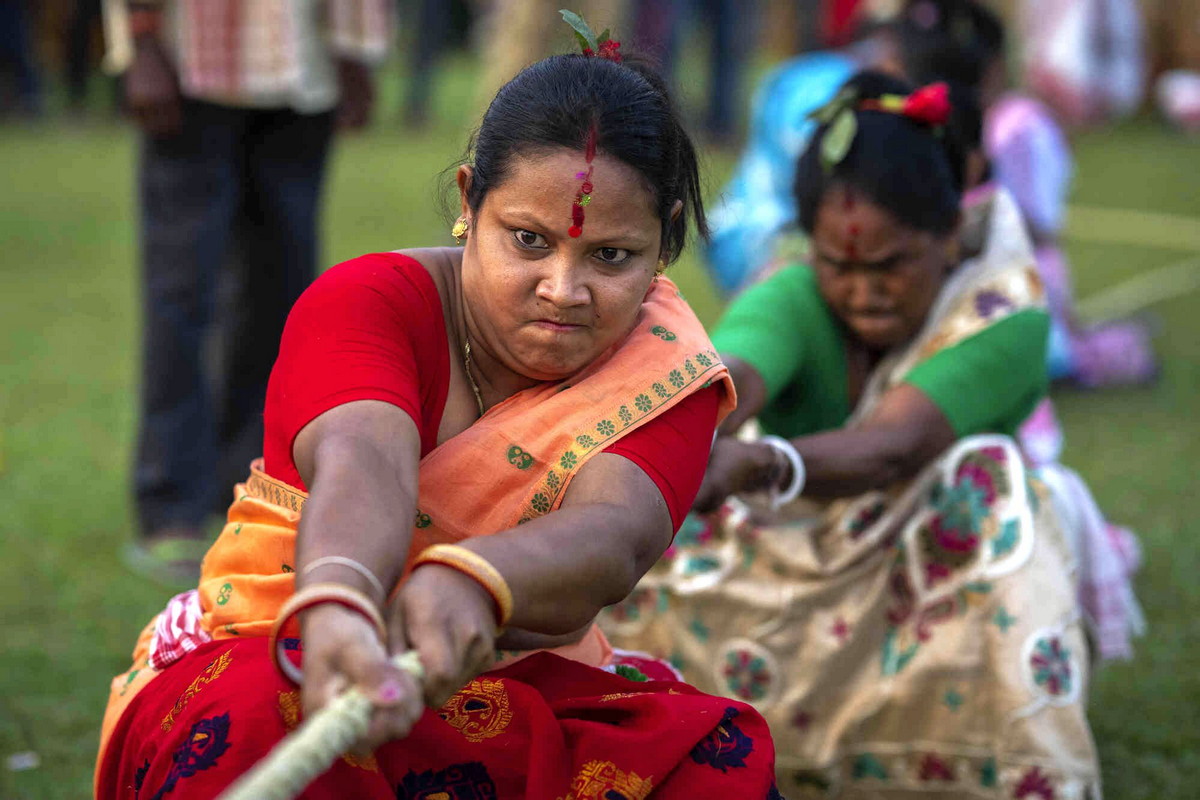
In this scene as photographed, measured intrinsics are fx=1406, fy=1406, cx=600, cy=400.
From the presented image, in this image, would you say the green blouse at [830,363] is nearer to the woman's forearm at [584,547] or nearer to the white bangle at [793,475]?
the white bangle at [793,475]

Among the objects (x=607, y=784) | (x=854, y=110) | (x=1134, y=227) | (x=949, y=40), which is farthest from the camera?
(x=1134, y=227)

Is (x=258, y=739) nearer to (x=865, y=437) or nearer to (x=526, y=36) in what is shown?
(x=865, y=437)

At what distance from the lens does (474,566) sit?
1604 millimetres

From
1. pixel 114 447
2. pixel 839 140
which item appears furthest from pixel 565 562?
pixel 114 447

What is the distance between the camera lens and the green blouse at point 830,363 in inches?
118

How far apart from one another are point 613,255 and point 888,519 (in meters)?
1.26

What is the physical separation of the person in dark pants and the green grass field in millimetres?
344

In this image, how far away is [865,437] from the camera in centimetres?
287

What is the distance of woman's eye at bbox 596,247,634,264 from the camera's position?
197 centimetres

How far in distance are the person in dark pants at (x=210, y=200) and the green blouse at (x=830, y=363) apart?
1756 millimetres

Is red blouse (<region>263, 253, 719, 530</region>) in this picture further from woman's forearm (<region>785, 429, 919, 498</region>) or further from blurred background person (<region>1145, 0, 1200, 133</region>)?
blurred background person (<region>1145, 0, 1200, 133</region>)

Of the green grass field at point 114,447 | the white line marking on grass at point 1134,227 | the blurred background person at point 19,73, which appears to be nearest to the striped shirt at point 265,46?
the green grass field at point 114,447

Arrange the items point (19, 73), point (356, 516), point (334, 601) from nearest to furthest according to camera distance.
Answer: point (334, 601)
point (356, 516)
point (19, 73)

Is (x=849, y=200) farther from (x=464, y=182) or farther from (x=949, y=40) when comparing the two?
(x=949, y=40)
